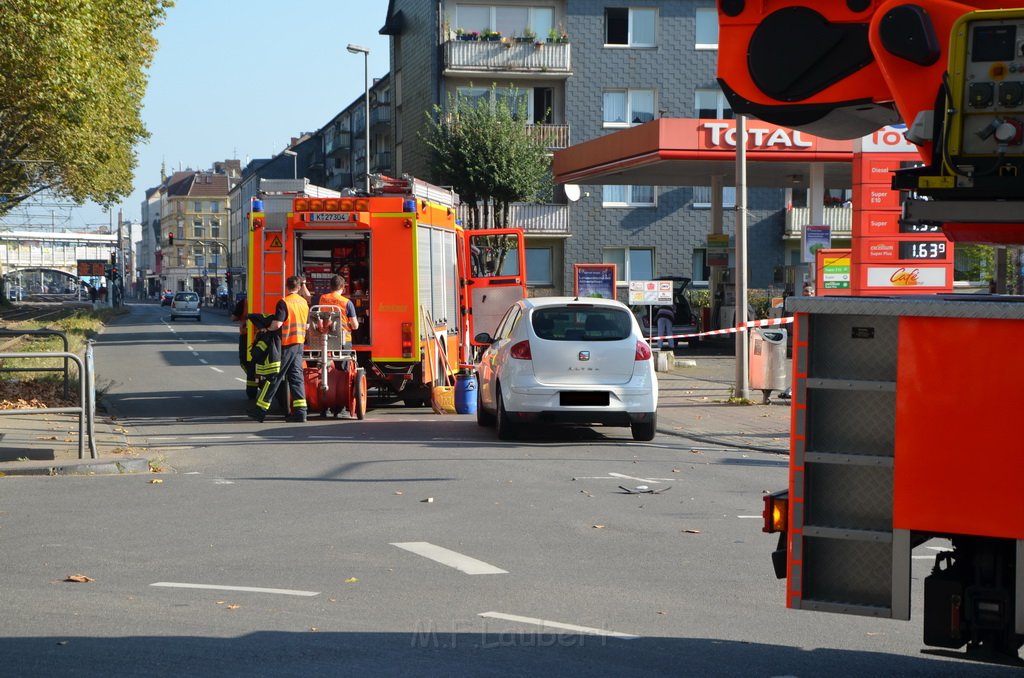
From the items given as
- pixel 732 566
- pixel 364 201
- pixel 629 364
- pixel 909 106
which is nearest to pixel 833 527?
pixel 909 106

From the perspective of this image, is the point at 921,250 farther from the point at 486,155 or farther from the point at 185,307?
the point at 185,307

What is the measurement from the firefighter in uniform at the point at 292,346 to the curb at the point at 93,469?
13.4ft

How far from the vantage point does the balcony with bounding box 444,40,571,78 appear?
5050cm

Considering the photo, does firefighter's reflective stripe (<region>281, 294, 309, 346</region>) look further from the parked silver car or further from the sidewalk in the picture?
the parked silver car

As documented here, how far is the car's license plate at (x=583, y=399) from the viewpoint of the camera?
564 inches

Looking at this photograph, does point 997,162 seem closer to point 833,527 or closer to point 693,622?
point 833,527

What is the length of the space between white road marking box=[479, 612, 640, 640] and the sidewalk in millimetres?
6575

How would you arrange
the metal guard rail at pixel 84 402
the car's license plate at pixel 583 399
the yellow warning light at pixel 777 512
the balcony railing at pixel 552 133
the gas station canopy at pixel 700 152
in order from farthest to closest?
the balcony railing at pixel 552 133 → the gas station canopy at pixel 700 152 → the car's license plate at pixel 583 399 → the metal guard rail at pixel 84 402 → the yellow warning light at pixel 777 512

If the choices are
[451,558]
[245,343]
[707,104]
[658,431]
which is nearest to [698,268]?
[707,104]

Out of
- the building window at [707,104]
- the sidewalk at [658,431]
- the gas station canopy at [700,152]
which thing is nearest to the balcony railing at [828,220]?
the building window at [707,104]

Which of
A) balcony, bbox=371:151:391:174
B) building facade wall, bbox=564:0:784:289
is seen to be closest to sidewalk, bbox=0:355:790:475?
building facade wall, bbox=564:0:784:289

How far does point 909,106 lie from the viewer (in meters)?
6.03

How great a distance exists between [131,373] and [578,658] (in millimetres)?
23465

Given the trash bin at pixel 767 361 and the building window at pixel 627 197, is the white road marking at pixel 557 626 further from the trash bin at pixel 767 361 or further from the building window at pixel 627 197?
the building window at pixel 627 197
